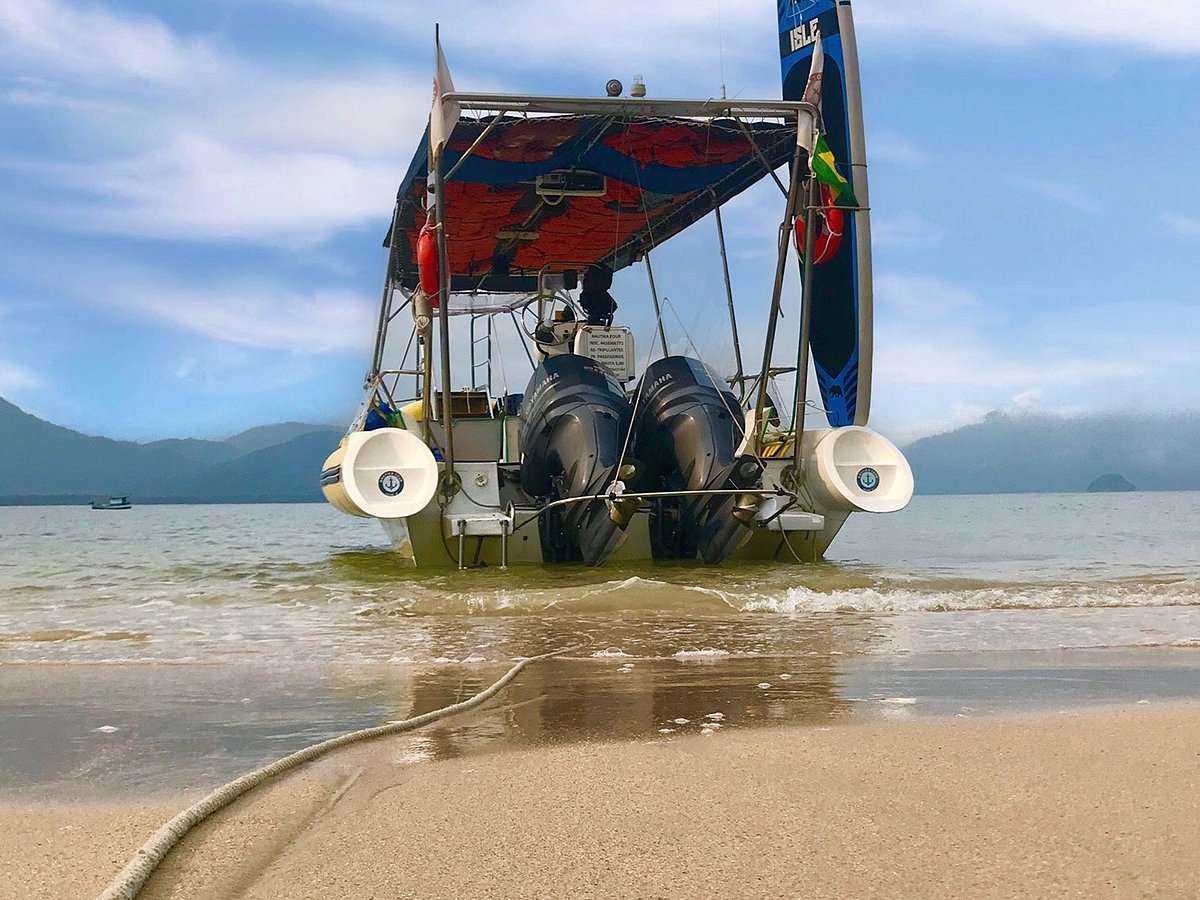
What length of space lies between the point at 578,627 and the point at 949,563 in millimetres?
7512

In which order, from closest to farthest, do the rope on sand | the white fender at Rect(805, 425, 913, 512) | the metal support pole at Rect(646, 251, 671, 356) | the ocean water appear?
1. the rope on sand
2. the ocean water
3. the white fender at Rect(805, 425, 913, 512)
4. the metal support pole at Rect(646, 251, 671, 356)

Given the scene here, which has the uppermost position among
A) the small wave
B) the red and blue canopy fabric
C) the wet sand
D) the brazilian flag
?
the red and blue canopy fabric

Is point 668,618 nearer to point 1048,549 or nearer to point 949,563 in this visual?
point 949,563

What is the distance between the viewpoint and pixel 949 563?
12.8 meters

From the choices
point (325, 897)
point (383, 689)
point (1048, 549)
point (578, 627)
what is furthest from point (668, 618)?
point (1048, 549)

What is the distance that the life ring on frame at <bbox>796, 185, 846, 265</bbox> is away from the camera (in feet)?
32.4

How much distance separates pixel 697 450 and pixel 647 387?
3.27 ft

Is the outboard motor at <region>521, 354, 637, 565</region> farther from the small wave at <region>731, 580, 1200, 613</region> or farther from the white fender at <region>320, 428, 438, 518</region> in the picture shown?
the small wave at <region>731, 580, 1200, 613</region>

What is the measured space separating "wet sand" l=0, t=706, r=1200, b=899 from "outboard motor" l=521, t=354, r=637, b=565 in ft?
20.7

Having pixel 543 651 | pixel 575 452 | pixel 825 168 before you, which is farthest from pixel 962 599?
pixel 543 651

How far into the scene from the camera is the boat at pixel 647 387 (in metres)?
9.28

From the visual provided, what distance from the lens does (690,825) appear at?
232 centimetres

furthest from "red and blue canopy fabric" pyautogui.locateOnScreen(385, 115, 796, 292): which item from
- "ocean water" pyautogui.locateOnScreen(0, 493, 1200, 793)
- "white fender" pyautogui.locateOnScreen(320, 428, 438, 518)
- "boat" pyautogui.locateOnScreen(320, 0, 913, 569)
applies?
"ocean water" pyautogui.locateOnScreen(0, 493, 1200, 793)

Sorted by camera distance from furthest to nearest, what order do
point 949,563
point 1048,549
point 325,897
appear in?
point 1048,549, point 949,563, point 325,897
